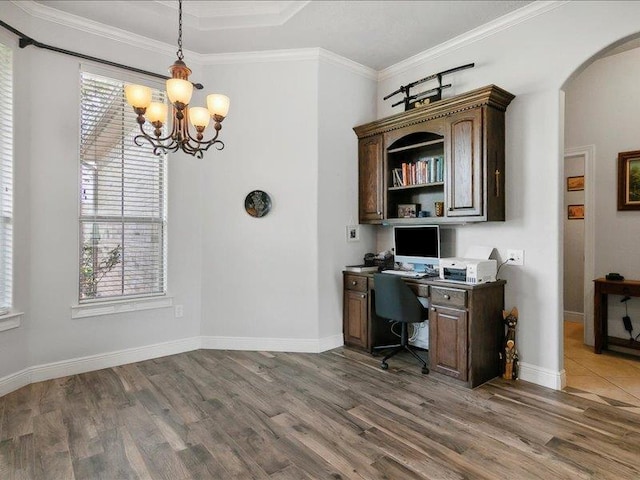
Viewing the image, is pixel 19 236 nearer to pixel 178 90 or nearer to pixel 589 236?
pixel 178 90

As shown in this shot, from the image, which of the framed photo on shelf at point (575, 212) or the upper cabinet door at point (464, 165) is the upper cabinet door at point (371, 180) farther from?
the framed photo on shelf at point (575, 212)

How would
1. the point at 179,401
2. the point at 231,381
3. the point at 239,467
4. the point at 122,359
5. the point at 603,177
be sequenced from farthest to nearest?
the point at 603,177
the point at 122,359
the point at 231,381
the point at 179,401
the point at 239,467

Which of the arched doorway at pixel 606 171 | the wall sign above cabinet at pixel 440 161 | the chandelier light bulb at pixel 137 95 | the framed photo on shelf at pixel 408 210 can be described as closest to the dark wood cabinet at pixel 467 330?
the wall sign above cabinet at pixel 440 161

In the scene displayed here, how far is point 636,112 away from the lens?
3791 mm

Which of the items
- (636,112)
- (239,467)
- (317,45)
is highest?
(317,45)

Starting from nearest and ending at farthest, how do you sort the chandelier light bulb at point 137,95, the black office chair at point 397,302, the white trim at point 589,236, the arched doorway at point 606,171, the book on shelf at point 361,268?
the chandelier light bulb at point 137,95
the black office chair at point 397,302
the arched doorway at point 606,171
the book on shelf at point 361,268
the white trim at point 589,236

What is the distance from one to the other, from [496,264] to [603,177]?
1996 mm

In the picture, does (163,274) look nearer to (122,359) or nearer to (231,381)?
(122,359)

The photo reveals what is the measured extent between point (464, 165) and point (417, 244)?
913 mm

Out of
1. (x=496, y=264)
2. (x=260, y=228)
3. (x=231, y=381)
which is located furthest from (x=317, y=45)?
(x=231, y=381)

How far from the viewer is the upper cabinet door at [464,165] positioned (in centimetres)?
310

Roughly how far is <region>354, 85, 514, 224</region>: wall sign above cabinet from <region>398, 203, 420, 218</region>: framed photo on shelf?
0.05m

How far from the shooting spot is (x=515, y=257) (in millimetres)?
3176

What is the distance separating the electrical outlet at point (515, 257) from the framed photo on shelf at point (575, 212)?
2.71 metres
